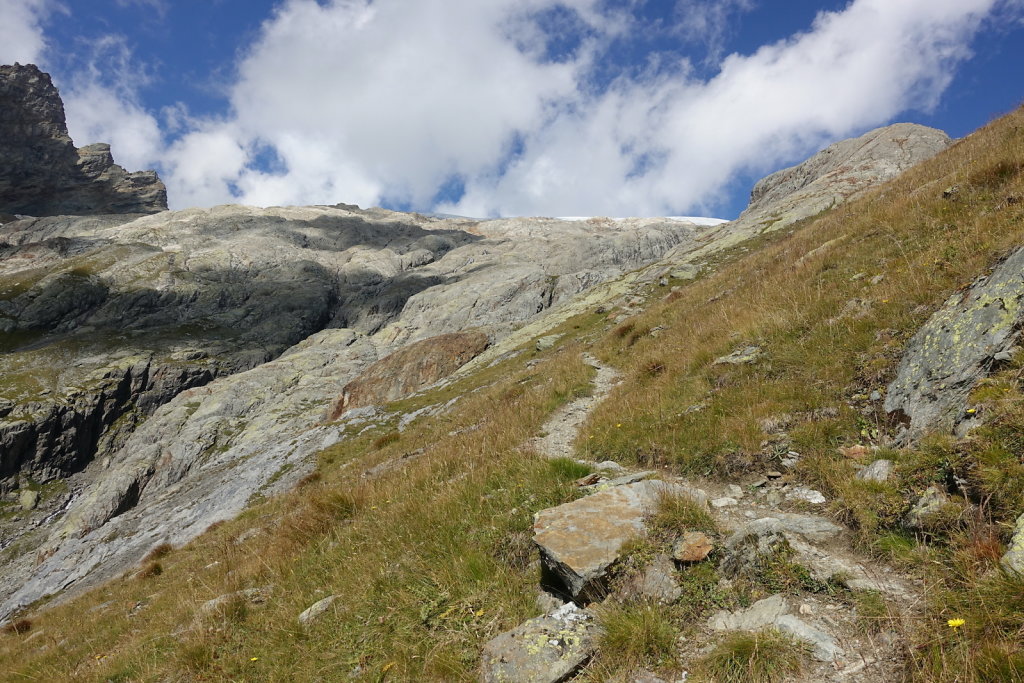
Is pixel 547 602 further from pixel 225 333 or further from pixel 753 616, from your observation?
pixel 225 333

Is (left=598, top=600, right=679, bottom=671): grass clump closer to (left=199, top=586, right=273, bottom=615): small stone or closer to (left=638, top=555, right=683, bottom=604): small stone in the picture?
(left=638, top=555, right=683, bottom=604): small stone

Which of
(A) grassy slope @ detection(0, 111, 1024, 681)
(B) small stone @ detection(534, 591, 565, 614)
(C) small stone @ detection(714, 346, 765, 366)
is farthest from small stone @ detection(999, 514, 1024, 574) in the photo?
(C) small stone @ detection(714, 346, 765, 366)

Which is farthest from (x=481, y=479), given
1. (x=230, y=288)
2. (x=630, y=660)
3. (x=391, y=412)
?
(x=230, y=288)

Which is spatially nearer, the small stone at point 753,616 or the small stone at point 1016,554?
the small stone at point 1016,554

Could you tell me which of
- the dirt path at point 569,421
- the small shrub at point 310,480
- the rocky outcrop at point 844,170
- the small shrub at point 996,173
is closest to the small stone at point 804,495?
the dirt path at point 569,421

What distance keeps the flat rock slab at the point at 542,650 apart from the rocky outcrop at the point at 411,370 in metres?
49.8

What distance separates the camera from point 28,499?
288ft

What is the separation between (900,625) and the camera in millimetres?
3531

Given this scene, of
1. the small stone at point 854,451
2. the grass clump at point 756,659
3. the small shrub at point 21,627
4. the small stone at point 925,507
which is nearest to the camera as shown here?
the grass clump at point 756,659

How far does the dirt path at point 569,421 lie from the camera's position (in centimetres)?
1048

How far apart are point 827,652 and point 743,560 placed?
1.19 m

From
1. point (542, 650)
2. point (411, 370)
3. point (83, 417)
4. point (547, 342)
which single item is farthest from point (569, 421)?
point (83, 417)

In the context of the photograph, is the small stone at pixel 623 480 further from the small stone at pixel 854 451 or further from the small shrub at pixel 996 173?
the small shrub at pixel 996 173

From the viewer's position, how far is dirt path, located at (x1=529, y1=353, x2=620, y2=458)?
1048cm
